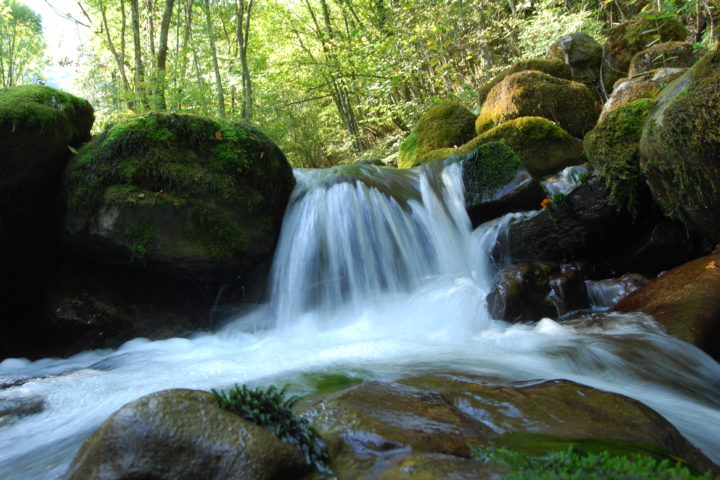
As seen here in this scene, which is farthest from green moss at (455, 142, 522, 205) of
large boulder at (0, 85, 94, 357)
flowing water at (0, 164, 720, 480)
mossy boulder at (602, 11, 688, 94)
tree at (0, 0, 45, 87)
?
tree at (0, 0, 45, 87)

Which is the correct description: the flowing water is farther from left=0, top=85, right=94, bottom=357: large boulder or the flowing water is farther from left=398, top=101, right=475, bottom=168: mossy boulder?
left=398, top=101, right=475, bottom=168: mossy boulder

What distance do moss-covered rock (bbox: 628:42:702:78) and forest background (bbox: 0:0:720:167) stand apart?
77 cm

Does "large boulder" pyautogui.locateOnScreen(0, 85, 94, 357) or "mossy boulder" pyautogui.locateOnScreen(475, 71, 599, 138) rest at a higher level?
"mossy boulder" pyautogui.locateOnScreen(475, 71, 599, 138)

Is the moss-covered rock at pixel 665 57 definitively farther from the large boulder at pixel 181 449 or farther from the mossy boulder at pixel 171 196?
the large boulder at pixel 181 449

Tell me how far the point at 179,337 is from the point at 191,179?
85.3 inches

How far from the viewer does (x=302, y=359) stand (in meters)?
4.20

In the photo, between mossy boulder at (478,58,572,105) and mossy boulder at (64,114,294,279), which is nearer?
mossy boulder at (64,114,294,279)

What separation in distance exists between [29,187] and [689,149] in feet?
24.8

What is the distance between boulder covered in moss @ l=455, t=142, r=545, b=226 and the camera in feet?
21.3

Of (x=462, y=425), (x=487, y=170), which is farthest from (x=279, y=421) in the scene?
(x=487, y=170)

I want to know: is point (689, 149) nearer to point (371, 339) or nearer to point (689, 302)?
point (689, 302)

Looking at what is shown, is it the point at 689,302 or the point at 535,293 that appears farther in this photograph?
the point at 535,293

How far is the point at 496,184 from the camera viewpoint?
6.70 m

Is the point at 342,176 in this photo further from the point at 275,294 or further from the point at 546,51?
the point at 546,51
